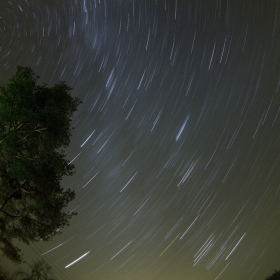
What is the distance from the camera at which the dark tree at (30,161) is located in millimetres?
7152

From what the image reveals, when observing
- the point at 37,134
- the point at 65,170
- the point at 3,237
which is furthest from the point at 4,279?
the point at 37,134

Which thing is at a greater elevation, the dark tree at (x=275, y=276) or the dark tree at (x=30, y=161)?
the dark tree at (x=30, y=161)

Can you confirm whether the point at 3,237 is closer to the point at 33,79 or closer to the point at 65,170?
the point at 65,170

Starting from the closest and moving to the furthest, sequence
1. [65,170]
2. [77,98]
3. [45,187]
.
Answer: [45,187], [65,170], [77,98]

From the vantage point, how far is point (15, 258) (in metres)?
8.09

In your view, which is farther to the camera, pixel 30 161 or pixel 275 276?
pixel 275 276

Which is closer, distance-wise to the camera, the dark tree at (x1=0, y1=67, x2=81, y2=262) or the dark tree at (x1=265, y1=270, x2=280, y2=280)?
the dark tree at (x1=0, y1=67, x2=81, y2=262)

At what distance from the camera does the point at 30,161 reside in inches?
299

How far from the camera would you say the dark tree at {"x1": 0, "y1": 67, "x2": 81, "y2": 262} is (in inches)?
282

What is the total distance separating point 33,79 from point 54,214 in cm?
347

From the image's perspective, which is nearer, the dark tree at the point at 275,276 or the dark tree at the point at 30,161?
the dark tree at the point at 30,161

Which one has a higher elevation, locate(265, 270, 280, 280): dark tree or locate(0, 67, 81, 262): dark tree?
locate(0, 67, 81, 262): dark tree

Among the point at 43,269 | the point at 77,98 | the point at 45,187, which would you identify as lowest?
the point at 43,269

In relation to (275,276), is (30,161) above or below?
above
